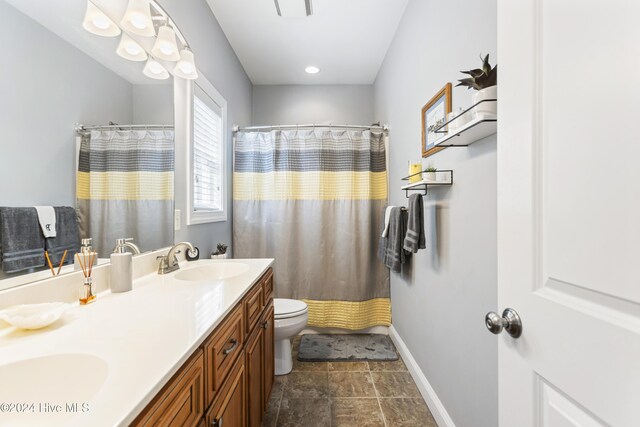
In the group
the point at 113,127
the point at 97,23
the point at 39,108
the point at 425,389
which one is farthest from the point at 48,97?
the point at 425,389

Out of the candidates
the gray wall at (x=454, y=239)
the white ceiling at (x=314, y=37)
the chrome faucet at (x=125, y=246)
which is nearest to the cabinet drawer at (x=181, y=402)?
the chrome faucet at (x=125, y=246)

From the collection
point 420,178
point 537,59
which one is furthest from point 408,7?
point 537,59

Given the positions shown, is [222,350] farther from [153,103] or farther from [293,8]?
[293,8]

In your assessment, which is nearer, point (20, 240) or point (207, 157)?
point (20, 240)

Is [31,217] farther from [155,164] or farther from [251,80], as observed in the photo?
[251,80]

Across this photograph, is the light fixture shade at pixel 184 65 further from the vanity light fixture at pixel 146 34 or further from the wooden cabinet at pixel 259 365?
the wooden cabinet at pixel 259 365

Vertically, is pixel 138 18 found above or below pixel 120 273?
above

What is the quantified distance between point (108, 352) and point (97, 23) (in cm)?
119

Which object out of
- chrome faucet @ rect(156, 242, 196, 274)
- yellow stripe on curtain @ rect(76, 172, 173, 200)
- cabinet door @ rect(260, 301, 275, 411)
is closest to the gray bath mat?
cabinet door @ rect(260, 301, 275, 411)

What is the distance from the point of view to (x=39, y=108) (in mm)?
852

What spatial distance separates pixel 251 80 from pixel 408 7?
5.91 ft

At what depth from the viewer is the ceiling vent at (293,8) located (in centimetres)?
189

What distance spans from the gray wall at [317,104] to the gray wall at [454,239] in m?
1.11

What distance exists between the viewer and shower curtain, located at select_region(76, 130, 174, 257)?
1.05 metres
